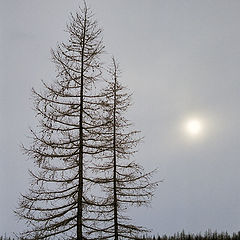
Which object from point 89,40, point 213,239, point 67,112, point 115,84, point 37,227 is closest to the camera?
point 37,227

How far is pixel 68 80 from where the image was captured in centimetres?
1630

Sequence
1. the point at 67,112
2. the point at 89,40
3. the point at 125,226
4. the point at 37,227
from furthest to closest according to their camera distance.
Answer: the point at 125,226, the point at 89,40, the point at 67,112, the point at 37,227

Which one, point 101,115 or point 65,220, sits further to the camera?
point 101,115

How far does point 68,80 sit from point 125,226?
8541 mm

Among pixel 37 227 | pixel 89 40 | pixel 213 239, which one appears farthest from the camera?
pixel 213 239

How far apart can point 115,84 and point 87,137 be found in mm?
6912

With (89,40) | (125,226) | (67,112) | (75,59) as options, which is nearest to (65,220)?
(67,112)

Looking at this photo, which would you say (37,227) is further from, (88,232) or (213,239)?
(213,239)

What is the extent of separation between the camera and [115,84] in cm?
2205

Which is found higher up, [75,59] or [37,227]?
[75,59]

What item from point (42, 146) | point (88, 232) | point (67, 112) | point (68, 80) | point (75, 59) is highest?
point (75, 59)

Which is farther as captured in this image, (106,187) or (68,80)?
(106,187)

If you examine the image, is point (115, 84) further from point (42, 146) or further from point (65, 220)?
point (65, 220)

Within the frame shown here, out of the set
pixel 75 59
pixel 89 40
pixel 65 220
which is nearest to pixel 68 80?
pixel 75 59
